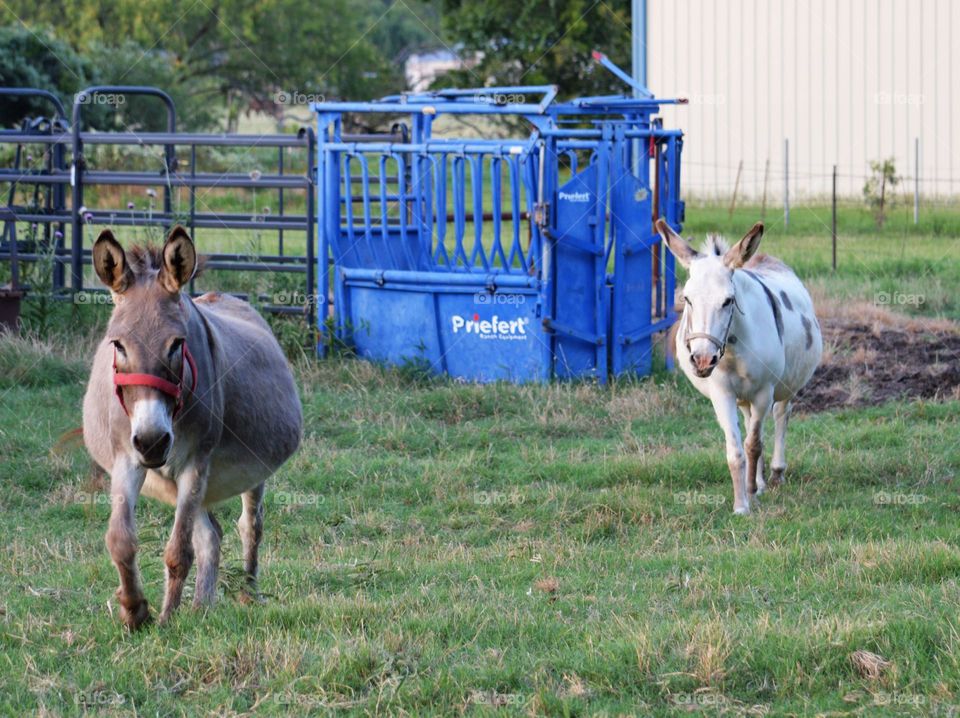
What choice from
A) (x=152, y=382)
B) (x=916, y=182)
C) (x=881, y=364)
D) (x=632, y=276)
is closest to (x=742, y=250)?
(x=152, y=382)

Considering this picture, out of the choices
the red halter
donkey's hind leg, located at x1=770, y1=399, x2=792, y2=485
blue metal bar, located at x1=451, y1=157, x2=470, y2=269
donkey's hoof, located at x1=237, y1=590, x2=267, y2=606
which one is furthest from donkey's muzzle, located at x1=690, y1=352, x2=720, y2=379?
blue metal bar, located at x1=451, y1=157, x2=470, y2=269

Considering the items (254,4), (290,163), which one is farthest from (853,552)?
(254,4)

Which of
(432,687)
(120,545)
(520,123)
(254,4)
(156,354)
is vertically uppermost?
(254,4)

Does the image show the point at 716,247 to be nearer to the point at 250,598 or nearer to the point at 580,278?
the point at 250,598

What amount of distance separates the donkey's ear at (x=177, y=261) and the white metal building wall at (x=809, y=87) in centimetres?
2066

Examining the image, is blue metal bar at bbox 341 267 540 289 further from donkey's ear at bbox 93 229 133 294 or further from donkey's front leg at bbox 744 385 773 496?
donkey's ear at bbox 93 229 133 294

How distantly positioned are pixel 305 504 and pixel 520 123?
27.7 m

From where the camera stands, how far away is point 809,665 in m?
5.18

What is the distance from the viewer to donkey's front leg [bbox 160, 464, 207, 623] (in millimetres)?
5445

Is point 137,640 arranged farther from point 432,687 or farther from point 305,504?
point 305,504

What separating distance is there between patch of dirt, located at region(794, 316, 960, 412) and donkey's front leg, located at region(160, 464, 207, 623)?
6.80 m

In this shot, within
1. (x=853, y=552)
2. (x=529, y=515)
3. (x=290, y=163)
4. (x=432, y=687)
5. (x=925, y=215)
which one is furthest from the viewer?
(x=290, y=163)

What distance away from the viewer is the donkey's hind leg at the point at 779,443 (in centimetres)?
903

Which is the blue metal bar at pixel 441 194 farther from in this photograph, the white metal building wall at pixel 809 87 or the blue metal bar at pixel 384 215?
the white metal building wall at pixel 809 87
